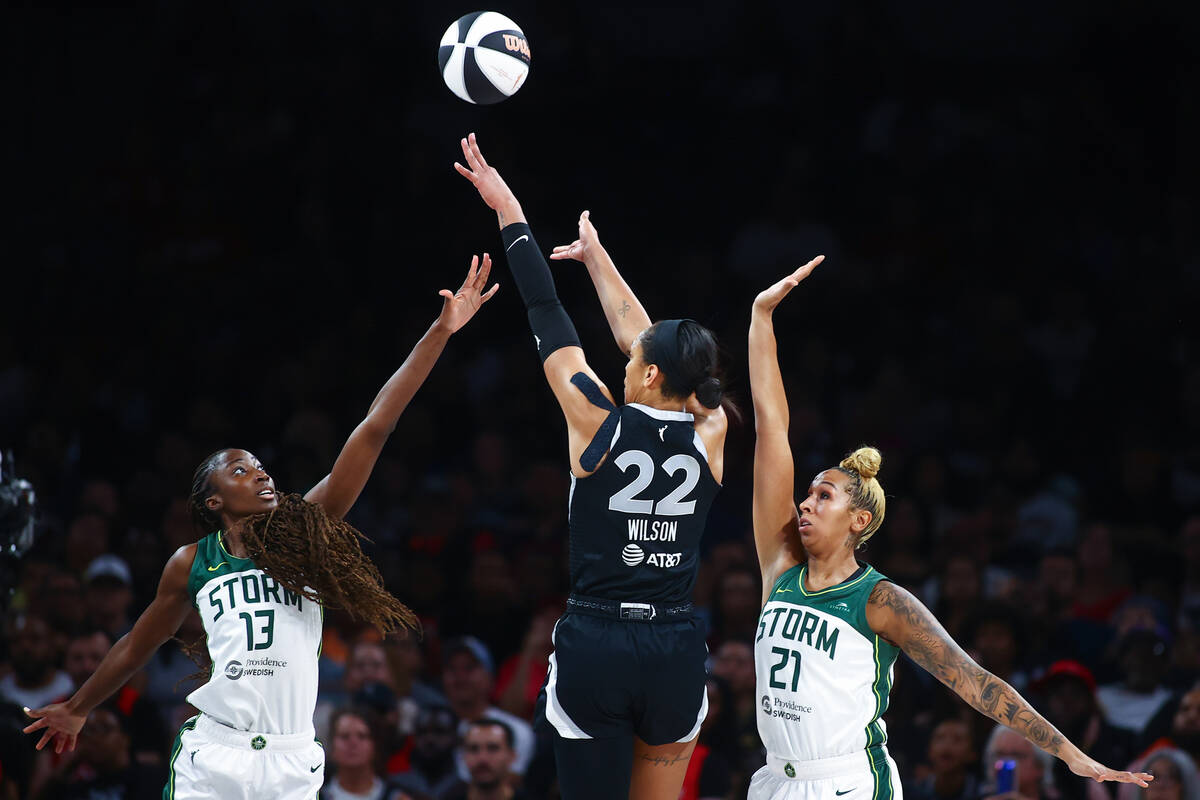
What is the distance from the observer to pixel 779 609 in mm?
4918

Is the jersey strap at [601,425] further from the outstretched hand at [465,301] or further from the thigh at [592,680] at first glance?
the outstretched hand at [465,301]

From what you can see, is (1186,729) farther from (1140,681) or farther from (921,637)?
(921,637)

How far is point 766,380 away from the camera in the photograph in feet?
16.1

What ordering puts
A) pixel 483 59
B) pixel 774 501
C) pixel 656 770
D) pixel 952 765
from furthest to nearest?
pixel 952 765, pixel 483 59, pixel 774 501, pixel 656 770

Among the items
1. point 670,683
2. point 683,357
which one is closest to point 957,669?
point 670,683

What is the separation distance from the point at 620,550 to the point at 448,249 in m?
7.04

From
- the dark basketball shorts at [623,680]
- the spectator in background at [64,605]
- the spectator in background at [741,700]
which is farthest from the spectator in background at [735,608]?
the spectator in background at [64,605]

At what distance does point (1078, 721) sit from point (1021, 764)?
1.73 ft

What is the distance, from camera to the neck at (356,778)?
23.1 ft

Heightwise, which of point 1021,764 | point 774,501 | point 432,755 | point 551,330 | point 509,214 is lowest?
point 1021,764

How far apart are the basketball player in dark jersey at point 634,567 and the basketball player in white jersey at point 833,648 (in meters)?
0.36

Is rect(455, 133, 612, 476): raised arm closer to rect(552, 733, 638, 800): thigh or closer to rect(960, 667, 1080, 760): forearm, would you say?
rect(552, 733, 638, 800): thigh

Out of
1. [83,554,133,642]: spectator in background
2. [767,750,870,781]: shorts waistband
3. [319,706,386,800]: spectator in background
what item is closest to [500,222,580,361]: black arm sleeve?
[767,750,870,781]: shorts waistband

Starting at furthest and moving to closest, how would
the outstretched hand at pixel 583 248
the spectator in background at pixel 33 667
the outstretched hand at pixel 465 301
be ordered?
1. the spectator in background at pixel 33 667
2. the outstretched hand at pixel 583 248
3. the outstretched hand at pixel 465 301
